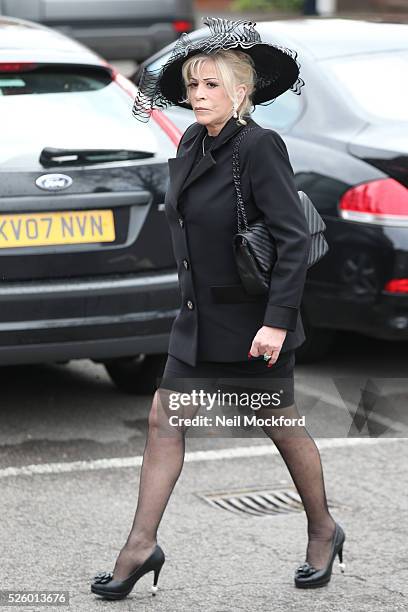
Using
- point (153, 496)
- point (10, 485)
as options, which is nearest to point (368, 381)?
point (10, 485)

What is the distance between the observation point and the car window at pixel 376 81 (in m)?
6.61

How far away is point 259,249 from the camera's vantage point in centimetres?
381

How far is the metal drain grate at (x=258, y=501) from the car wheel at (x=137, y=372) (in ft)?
4.09

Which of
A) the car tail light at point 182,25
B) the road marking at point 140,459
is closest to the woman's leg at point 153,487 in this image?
the road marking at point 140,459

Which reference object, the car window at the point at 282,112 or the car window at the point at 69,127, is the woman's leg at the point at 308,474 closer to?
the car window at the point at 69,127

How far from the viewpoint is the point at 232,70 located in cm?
387

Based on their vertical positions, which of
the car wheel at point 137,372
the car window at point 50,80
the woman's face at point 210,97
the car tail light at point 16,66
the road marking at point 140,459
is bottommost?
the car wheel at point 137,372

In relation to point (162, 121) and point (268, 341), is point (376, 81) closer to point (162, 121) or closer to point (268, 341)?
point (162, 121)

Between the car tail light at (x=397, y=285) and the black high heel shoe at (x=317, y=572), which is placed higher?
the black high heel shoe at (x=317, y=572)

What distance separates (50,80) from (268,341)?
2.45m

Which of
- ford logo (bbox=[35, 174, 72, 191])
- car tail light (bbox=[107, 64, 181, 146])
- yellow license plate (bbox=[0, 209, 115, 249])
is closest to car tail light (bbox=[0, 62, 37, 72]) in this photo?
car tail light (bbox=[107, 64, 181, 146])

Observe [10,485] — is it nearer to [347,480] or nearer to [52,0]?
[347,480]

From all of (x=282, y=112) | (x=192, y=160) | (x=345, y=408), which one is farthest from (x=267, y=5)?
(x=192, y=160)

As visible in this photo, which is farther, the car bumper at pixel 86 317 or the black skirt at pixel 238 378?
the car bumper at pixel 86 317
